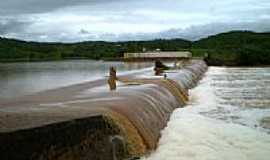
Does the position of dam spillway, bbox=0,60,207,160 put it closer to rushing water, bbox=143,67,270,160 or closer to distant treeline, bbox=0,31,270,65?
rushing water, bbox=143,67,270,160

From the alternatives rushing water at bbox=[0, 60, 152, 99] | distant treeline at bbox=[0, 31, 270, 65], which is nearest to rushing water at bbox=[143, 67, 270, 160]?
rushing water at bbox=[0, 60, 152, 99]

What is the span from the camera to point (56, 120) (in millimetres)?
8383

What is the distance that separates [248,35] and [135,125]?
4105 inches

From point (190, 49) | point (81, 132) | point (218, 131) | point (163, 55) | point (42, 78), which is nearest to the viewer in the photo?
point (81, 132)

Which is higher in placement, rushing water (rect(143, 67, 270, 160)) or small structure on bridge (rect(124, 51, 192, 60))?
rushing water (rect(143, 67, 270, 160))

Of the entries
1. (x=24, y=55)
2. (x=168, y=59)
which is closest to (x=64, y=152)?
(x=168, y=59)

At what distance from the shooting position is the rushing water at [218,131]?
10.2 meters

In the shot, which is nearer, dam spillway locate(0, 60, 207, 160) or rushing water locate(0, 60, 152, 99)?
dam spillway locate(0, 60, 207, 160)

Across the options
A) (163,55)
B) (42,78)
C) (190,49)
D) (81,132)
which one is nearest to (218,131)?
(81,132)

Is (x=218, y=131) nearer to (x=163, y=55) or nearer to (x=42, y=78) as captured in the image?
(x=42, y=78)

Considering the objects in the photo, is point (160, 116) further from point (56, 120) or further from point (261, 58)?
point (261, 58)

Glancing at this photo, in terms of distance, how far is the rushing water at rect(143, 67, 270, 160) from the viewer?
10.2m

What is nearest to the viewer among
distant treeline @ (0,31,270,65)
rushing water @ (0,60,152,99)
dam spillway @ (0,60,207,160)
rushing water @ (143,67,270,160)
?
dam spillway @ (0,60,207,160)

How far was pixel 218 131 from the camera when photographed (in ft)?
41.5
